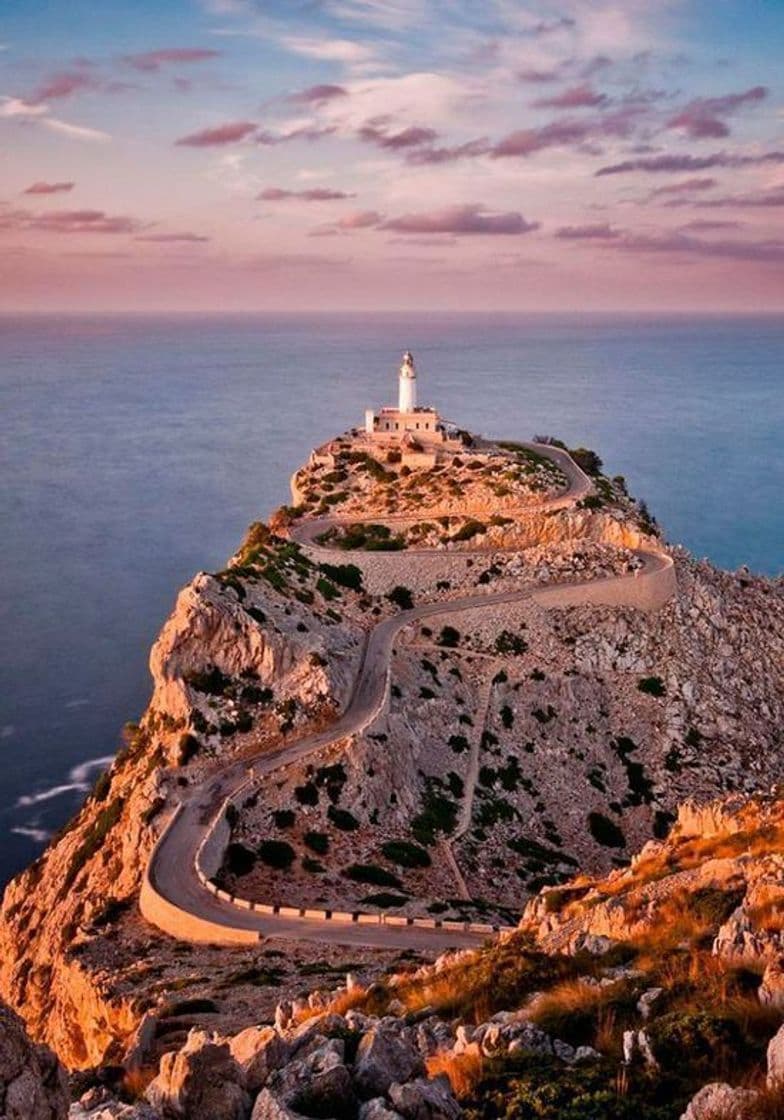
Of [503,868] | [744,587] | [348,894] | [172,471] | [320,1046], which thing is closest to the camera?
[320,1046]

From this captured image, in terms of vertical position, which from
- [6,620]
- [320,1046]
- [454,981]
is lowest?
[6,620]

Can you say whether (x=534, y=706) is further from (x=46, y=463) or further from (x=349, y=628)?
(x=46, y=463)

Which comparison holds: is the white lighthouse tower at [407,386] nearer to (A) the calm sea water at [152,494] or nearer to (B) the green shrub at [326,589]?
(A) the calm sea water at [152,494]

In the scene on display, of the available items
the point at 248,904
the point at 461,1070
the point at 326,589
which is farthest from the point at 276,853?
the point at 461,1070

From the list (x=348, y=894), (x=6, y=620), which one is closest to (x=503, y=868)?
(x=348, y=894)

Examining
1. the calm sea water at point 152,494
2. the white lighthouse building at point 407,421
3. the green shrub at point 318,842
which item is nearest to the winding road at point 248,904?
the green shrub at point 318,842

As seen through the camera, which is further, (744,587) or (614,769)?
(744,587)

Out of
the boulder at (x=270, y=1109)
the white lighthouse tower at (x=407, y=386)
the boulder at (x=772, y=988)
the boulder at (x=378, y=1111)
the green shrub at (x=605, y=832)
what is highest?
the white lighthouse tower at (x=407, y=386)
